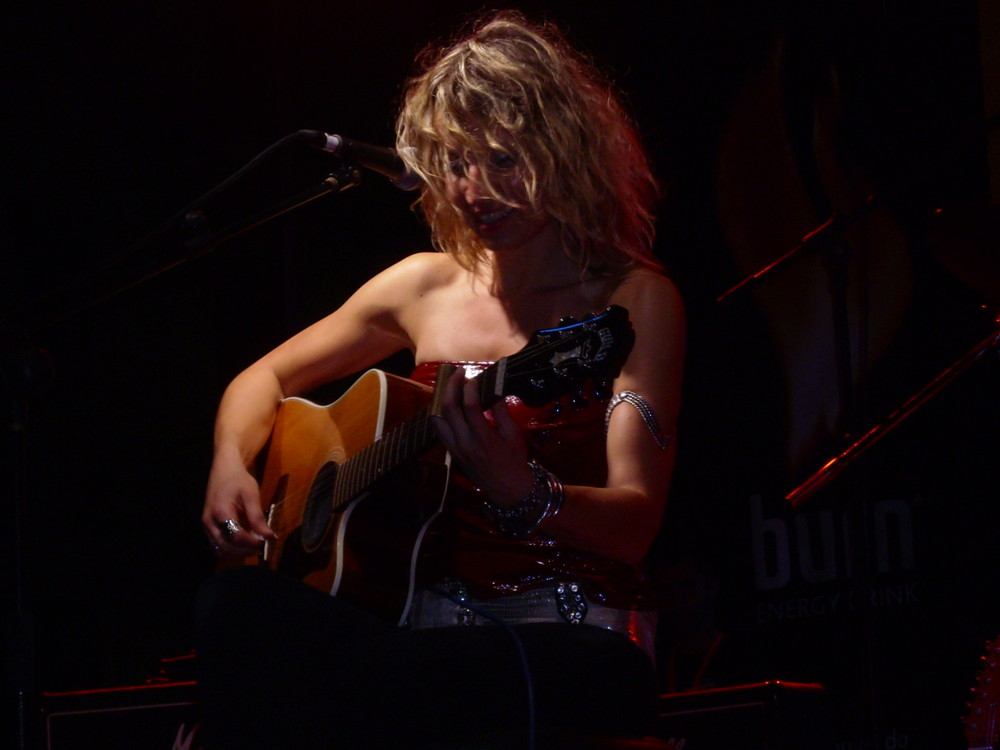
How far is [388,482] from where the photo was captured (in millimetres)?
1791

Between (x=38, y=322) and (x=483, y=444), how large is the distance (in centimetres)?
99

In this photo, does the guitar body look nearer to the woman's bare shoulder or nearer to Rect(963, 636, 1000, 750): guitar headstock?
the woman's bare shoulder

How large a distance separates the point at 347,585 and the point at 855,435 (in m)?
1.31

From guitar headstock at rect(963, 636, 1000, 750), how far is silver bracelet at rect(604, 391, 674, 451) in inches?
40.4

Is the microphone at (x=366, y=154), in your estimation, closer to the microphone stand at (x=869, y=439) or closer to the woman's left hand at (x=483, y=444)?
the woman's left hand at (x=483, y=444)

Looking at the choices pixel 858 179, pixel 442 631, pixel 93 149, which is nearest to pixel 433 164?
pixel 442 631

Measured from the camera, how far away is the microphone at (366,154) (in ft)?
6.38

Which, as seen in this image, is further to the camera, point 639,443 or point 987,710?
point 987,710

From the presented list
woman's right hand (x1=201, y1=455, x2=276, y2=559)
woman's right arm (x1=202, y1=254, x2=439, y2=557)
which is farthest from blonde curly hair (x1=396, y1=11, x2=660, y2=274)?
woman's right hand (x1=201, y1=455, x2=276, y2=559)

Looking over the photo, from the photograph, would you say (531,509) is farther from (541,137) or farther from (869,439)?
(869,439)

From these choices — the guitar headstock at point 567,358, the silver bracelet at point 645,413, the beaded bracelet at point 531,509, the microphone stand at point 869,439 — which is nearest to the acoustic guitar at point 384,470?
the guitar headstock at point 567,358

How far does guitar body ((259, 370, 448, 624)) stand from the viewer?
1781 mm

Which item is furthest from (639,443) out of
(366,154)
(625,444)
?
(366,154)

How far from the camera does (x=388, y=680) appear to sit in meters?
1.32
